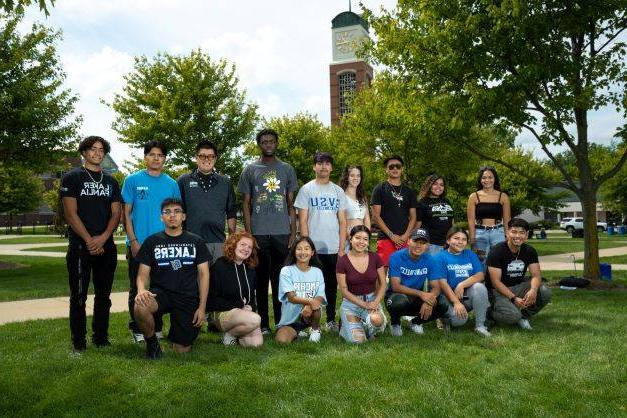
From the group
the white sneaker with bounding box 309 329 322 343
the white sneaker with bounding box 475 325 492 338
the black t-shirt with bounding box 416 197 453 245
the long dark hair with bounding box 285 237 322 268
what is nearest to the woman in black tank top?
the black t-shirt with bounding box 416 197 453 245

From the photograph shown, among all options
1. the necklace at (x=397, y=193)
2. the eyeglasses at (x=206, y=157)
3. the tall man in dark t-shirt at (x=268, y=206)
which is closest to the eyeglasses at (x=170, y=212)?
the eyeglasses at (x=206, y=157)

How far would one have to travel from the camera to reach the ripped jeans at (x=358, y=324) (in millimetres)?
5617

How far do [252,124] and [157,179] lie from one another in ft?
63.9

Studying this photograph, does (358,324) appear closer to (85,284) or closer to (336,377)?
(336,377)

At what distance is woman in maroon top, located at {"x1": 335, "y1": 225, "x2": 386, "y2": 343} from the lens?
5695mm

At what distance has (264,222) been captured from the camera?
6.10 metres

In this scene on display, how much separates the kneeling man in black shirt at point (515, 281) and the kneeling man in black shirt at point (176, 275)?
333cm

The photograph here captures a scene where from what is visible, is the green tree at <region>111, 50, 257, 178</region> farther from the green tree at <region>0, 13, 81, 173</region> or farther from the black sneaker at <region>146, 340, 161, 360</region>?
the black sneaker at <region>146, 340, 161, 360</region>

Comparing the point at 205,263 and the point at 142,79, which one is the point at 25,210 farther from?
the point at 205,263

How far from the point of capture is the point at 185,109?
77.4ft

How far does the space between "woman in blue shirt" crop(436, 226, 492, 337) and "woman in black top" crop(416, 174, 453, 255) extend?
677mm

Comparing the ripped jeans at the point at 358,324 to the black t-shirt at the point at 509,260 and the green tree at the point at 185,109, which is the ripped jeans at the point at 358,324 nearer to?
the black t-shirt at the point at 509,260

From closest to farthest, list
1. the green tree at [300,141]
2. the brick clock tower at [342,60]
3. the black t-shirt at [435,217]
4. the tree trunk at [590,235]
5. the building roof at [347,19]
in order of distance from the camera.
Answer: the black t-shirt at [435,217]
the tree trunk at [590,235]
the green tree at [300,141]
the brick clock tower at [342,60]
the building roof at [347,19]

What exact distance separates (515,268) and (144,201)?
426 centimetres
